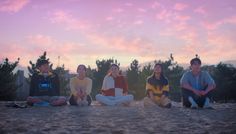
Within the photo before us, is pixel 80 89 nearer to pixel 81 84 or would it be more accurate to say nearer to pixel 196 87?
pixel 81 84

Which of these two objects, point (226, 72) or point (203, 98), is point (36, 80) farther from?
point (226, 72)

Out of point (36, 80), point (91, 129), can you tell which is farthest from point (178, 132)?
point (36, 80)

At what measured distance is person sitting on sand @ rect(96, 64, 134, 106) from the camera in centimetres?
1351

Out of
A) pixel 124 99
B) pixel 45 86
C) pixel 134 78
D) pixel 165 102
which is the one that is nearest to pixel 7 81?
pixel 134 78

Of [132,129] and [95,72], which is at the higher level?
[95,72]

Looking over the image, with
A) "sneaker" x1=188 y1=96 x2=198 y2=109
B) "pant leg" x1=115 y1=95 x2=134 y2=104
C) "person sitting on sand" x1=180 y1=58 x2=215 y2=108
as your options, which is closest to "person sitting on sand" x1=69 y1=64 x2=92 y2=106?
"pant leg" x1=115 y1=95 x2=134 y2=104

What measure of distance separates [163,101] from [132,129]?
605 centimetres

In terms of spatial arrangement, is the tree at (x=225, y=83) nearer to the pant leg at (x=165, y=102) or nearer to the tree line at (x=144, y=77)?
the tree line at (x=144, y=77)

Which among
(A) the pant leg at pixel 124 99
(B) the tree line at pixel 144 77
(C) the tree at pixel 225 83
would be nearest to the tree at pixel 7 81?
(B) the tree line at pixel 144 77

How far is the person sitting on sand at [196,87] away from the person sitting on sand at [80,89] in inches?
136

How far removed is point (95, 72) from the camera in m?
30.8

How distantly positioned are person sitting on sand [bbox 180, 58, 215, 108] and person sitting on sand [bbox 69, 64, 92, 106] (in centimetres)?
345

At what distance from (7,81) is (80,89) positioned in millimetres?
12549

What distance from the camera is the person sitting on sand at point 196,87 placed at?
1249cm
